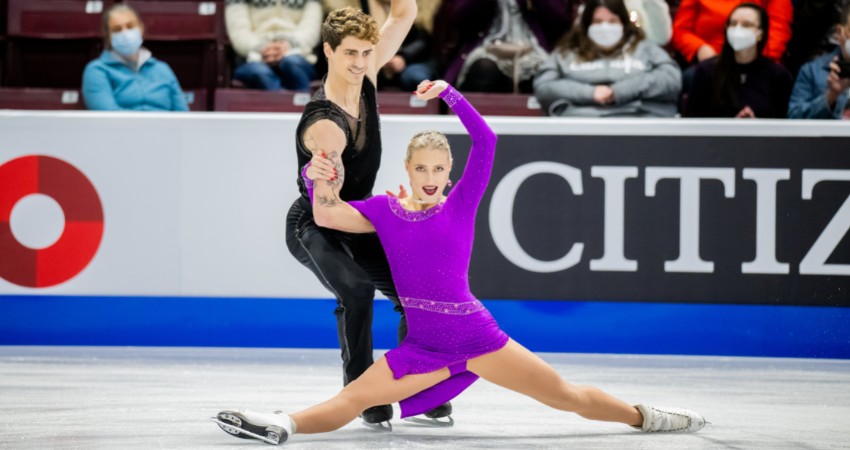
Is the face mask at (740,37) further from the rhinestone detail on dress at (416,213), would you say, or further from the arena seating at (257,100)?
the rhinestone detail on dress at (416,213)

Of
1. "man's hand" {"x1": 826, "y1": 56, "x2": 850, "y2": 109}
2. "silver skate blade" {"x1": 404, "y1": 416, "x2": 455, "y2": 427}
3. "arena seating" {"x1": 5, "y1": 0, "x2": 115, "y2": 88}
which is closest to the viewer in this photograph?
"silver skate blade" {"x1": 404, "y1": 416, "x2": 455, "y2": 427}

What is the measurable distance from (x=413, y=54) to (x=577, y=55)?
3.39ft

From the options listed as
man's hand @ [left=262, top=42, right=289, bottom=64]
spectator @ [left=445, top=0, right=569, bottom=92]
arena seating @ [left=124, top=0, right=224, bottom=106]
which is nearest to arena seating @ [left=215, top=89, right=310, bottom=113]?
man's hand @ [left=262, top=42, right=289, bottom=64]

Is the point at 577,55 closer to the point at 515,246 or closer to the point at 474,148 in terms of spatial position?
the point at 515,246

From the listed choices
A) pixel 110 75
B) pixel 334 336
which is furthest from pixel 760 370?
pixel 110 75

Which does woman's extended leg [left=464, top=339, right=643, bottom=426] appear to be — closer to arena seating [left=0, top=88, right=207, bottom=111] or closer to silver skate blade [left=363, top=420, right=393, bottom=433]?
silver skate blade [left=363, top=420, right=393, bottom=433]

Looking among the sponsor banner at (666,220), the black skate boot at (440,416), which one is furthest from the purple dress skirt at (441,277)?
the sponsor banner at (666,220)

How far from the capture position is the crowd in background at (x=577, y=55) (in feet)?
14.5

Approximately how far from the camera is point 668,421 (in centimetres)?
246

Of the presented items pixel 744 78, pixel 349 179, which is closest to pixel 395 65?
pixel 744 78

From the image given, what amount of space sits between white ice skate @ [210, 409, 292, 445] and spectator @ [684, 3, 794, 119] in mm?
3129

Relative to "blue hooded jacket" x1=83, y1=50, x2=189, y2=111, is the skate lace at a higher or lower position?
lower

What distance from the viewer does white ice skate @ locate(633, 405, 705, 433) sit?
2.45 m

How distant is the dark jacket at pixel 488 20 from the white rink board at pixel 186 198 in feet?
4.43
